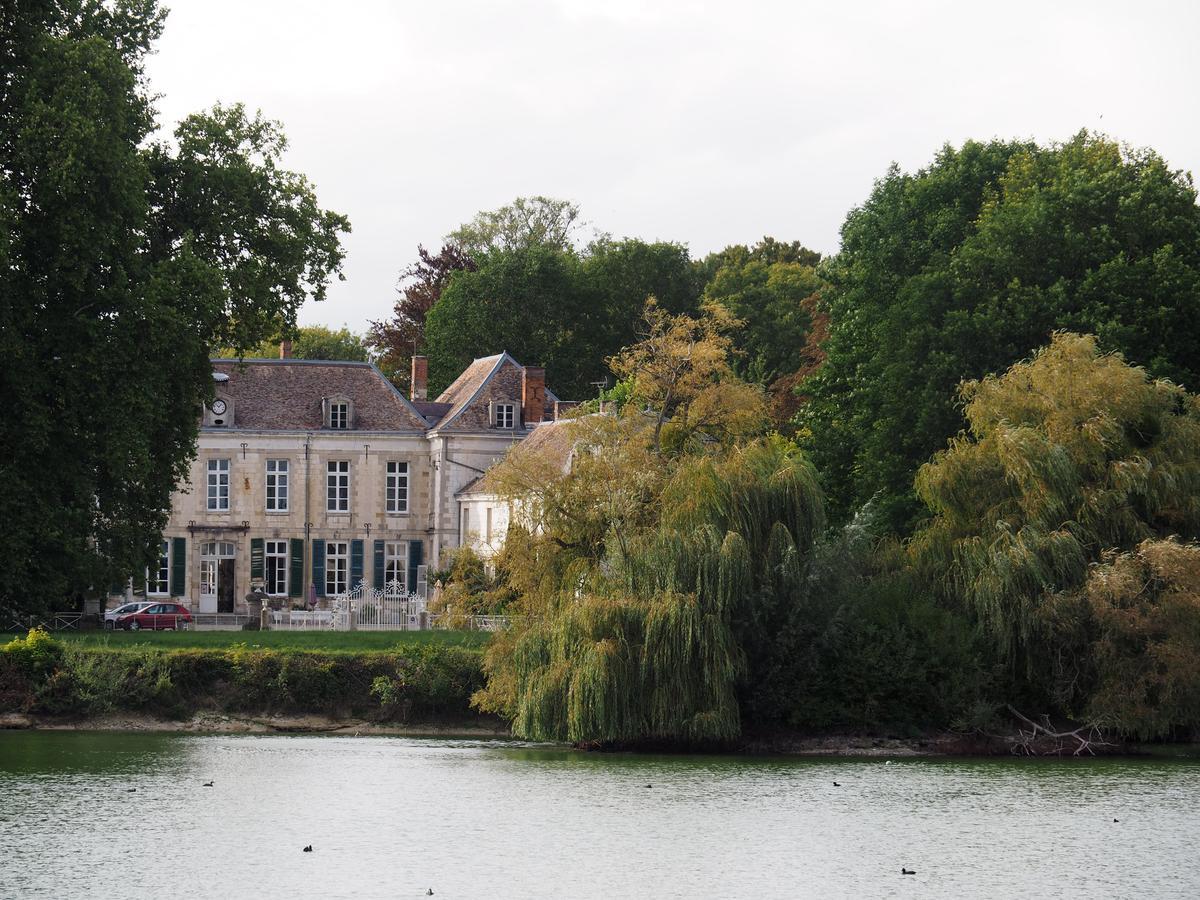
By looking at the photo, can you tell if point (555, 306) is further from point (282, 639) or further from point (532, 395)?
point (282, 639)

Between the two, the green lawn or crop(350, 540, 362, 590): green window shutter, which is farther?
crop(350, 540, 362, 590): green window shutter

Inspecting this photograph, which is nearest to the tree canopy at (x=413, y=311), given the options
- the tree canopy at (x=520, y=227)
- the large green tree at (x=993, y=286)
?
the tree canopy at (x=520, y=227)

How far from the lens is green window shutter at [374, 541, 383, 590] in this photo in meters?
52.2

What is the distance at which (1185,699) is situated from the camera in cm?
2711

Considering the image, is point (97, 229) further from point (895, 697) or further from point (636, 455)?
point (895, 697)

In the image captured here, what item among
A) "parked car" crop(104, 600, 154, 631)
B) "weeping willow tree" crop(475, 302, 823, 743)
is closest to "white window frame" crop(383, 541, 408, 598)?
"parked car" crop(104, 600, 154, 631)

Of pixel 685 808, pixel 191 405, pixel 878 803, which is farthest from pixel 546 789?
pixel 191 405

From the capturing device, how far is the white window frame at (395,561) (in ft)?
172

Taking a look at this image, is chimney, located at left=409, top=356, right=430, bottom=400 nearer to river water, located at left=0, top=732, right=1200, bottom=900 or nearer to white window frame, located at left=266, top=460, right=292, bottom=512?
white window frame, located at left=266, top=460, right=292, bottom=512

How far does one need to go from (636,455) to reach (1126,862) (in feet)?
41.7

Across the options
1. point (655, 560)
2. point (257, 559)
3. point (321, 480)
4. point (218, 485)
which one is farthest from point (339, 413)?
point (655, 560)

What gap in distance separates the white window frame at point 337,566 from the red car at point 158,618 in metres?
8.74

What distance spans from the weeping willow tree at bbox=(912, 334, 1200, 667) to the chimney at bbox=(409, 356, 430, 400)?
29.0 metres

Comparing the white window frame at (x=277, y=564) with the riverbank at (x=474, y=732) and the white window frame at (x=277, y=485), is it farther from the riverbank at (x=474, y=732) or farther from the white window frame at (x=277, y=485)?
the riverbank at (x=474, y=732)
